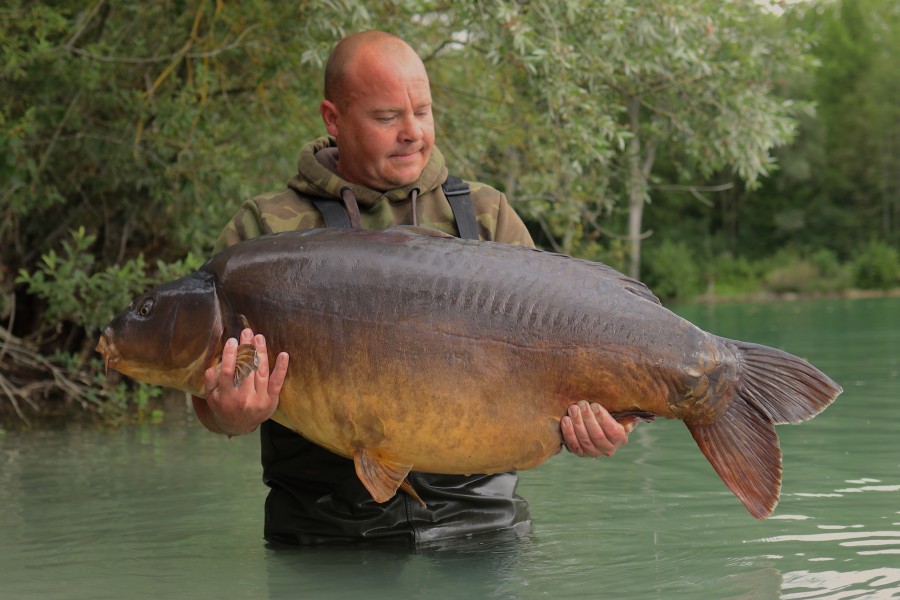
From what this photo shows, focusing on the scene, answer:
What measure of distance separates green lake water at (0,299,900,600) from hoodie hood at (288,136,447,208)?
122 cm

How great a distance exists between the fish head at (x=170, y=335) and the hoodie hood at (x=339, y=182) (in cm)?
67

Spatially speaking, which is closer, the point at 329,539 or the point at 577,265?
the point at 577,265

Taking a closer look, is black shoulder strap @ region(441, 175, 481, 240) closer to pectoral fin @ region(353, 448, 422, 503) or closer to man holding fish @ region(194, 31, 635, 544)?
man holding fish @ region(194, 31, 635, 544)

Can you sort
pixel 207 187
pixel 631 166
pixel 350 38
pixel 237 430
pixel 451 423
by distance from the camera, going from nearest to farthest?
pixel 451 423, pixel 237 430, pixel 350 38, pixel 207 187, pixel 631 166

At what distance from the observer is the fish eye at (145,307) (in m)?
3.61

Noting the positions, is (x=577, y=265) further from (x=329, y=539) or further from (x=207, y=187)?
(x=207, y=187)

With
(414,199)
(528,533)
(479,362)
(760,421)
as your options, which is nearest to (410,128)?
(414,199)

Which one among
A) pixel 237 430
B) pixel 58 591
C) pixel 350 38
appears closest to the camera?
pixel 237 430

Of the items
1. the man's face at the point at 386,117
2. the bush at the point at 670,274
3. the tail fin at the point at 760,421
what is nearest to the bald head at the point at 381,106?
the man's face at the point at 386,117

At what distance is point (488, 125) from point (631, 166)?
1496 millimetres

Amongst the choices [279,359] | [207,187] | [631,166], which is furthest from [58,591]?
[631,166]

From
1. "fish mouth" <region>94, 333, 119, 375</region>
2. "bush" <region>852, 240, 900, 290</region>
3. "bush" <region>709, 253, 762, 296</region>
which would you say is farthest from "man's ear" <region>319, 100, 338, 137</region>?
"bush" <region>709, 253, 762, 296</region>

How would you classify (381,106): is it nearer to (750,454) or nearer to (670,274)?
(750,454)

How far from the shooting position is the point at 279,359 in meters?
3.48
